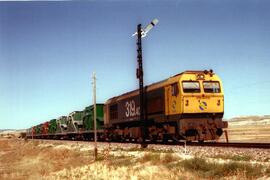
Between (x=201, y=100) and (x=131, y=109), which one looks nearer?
(x=201, y=100)

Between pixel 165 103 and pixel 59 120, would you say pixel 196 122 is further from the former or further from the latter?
pixel 59 120

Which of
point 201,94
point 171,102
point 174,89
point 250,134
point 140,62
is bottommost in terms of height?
point 250,134

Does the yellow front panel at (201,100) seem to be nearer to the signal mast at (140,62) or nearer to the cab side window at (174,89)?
the cab side window at (174,89)

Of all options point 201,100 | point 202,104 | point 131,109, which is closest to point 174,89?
point 201,100

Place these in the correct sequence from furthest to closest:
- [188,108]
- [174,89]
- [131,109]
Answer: [131,109] → [174,89] → [188,108]

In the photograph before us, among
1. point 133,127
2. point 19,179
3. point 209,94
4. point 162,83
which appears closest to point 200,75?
point 209,94

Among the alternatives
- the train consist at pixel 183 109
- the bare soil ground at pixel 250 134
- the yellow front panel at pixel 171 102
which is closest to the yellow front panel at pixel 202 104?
the train consist at pixel 183 109

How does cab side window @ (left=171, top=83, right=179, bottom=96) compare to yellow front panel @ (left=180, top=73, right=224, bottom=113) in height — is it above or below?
above

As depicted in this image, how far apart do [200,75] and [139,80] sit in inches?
164

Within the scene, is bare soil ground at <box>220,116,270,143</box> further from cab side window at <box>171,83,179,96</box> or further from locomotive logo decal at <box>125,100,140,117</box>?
cab side window at <box>171,83,179,96</box>

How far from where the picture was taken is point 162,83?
27.5 meters

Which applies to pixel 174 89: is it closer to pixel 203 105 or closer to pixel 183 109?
pixel 183 109

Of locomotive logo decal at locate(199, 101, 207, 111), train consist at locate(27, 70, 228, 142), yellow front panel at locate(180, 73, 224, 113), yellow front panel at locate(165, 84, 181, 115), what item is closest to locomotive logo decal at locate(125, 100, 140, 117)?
train consist at locate(27, 70, 228, 142)

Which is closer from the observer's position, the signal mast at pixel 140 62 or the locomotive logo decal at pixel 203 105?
the locomotive logo decal at pixel 203 105
